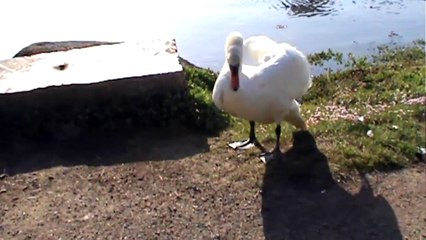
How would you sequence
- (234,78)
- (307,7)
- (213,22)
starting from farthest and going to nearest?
1. (307,7)
2. (213,22)
3. (234,78)

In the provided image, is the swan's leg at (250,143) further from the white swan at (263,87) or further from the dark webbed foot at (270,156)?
the dark webbed foot at (270,156)

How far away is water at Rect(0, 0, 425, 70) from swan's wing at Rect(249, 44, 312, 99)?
3.75 metres

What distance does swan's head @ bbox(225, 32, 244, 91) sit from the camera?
5312 mm

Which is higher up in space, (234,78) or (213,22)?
(234,78)

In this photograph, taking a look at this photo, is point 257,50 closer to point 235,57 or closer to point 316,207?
point 235,57

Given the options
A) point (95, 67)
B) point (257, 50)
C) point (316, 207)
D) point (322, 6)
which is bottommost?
point (322, 6)

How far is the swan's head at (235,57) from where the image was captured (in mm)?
5312


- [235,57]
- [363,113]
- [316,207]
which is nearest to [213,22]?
[363,113]

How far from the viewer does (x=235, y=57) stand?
536 centimetres

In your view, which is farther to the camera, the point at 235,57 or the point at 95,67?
the point at 95,67

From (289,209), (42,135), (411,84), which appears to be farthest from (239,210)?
(411,84)

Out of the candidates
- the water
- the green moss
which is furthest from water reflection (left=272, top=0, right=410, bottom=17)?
the green moss

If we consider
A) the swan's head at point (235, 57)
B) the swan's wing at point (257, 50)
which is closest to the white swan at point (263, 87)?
the swan's head at point (235, 57)

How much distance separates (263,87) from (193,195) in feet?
3.49
